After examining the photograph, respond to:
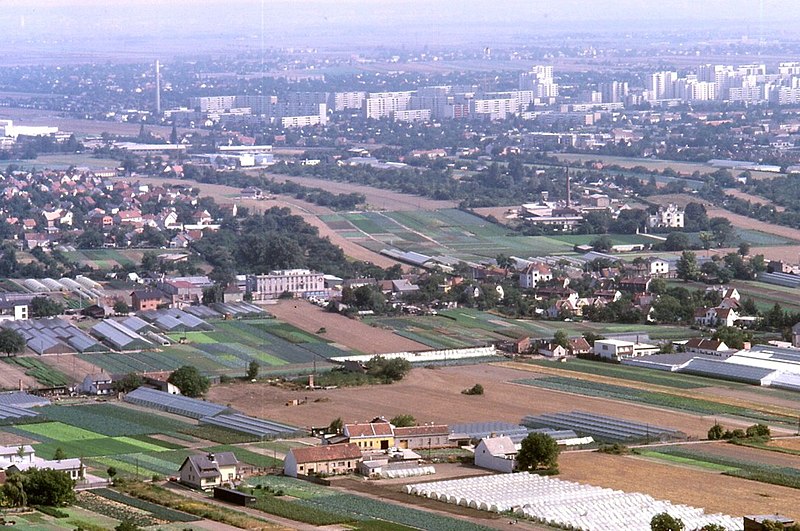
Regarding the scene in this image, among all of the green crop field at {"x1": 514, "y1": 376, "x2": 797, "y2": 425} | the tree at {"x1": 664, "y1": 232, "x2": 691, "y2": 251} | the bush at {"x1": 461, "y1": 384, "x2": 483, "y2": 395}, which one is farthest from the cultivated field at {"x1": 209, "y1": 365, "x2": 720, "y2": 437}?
the tree at {"x1": 664, "y1": 232, "x2": 691, "y2": 251}

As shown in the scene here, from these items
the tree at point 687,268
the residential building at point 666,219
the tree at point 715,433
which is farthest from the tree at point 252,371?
the residential building at point 666,219

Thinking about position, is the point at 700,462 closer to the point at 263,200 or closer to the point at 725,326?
the point at 725,326

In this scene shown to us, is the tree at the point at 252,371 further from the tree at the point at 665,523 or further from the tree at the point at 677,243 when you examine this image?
the tree at the point at 677,243

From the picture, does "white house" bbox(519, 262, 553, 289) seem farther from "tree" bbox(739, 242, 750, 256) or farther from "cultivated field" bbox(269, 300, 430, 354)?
"tree" bbox(739, 242, 750, 256)

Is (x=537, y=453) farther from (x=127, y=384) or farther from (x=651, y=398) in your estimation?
(x=127, y=384)

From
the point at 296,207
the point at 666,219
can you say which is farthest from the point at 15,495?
the point at 296,207
